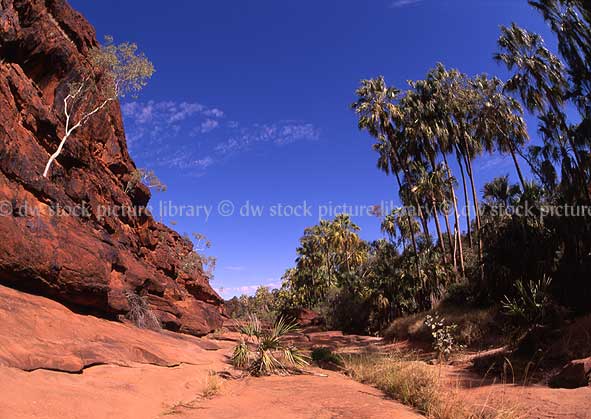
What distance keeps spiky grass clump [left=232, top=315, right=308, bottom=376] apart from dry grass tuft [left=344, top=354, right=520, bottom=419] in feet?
7.39

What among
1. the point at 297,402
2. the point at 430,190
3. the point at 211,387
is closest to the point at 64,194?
the point at 211,387

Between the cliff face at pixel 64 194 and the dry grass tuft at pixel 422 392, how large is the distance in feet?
26.1

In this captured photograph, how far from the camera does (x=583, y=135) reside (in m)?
19.0

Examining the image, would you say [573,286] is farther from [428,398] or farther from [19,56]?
[19,56]

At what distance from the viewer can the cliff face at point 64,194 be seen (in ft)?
30.3

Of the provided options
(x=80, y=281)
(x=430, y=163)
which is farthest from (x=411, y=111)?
(x=80, y=281)

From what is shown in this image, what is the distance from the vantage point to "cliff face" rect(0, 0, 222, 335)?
9.25 metres

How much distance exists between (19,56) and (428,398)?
19.3 metres

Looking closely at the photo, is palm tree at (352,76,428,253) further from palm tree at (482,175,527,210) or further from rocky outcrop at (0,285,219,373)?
rocky outcrop at (0,285,219,373)

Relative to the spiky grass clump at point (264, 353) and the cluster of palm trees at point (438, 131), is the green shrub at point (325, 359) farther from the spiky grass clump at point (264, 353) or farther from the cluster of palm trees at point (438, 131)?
the cluster of palm trees at point (438, 131)

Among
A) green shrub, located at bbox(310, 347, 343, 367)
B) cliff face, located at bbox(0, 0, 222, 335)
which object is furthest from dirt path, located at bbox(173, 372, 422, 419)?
cliff face, located at bbox(0, 0, 222, 335)

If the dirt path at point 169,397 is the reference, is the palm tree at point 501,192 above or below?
above

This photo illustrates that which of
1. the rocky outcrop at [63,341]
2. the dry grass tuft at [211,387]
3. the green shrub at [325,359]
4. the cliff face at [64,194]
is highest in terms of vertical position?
the cliff face at [64,194]

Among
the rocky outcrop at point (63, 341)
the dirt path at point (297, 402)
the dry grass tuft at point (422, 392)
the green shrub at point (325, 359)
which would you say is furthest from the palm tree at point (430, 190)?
the rocky outcrop at point (63, 341)
